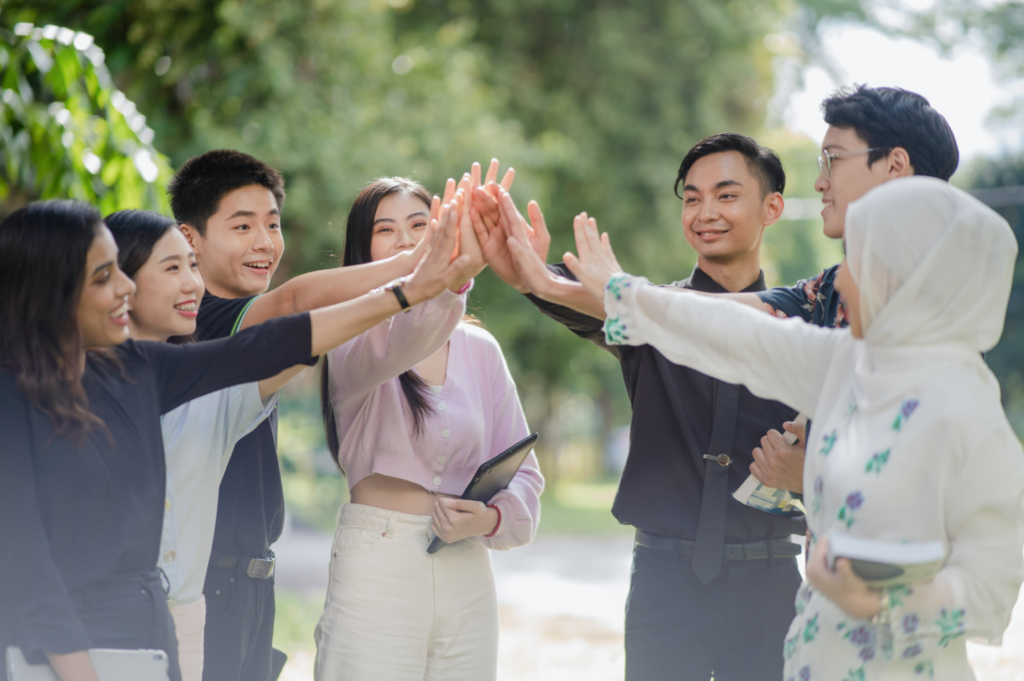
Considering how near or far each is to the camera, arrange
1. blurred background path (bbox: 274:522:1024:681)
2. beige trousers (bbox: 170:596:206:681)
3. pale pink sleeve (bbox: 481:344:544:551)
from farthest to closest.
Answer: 1. blurred background path (bbox: 274:522:1024:681)
2. pale pink sleeve (bbox: 481:344:544:551)
3. beige trousers (bbox: 170:596:206:681)

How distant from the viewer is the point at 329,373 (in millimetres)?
2918

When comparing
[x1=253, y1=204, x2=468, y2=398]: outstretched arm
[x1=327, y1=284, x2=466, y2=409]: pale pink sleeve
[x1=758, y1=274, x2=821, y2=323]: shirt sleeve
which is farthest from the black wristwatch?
[x1=758, y1=274, x2=821, y2=323]: shirt sleeve

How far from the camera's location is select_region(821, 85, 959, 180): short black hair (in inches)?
94.1

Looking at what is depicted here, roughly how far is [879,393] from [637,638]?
130 centimetres

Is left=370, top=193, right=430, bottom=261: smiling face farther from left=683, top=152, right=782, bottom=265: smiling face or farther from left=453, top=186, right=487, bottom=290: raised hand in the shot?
left=683, top=152, right=782, bottom=265: smiling face

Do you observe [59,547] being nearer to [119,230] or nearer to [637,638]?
[119,230]

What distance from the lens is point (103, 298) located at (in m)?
2.04

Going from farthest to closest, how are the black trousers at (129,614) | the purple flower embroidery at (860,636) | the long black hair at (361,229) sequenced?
the long black hair at (361,229), the black trousers at (129,614), the purple flower embroidery at (860,636)

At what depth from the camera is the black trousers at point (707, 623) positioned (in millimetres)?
2701

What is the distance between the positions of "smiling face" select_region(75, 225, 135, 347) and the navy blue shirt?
1709 mm

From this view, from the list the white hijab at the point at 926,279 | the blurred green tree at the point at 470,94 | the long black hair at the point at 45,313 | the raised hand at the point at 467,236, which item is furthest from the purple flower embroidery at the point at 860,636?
the blurred green tree at the point at 470,94

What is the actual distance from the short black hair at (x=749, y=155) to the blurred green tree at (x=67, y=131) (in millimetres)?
2575

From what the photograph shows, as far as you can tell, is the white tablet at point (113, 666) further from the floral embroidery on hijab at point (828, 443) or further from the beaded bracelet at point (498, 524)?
the floral embroidery on hijab at point (828, 443)

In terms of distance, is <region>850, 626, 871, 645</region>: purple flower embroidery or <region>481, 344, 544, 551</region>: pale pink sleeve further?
<region>481, 344, 544, 551</region>: pale pink sleeve
